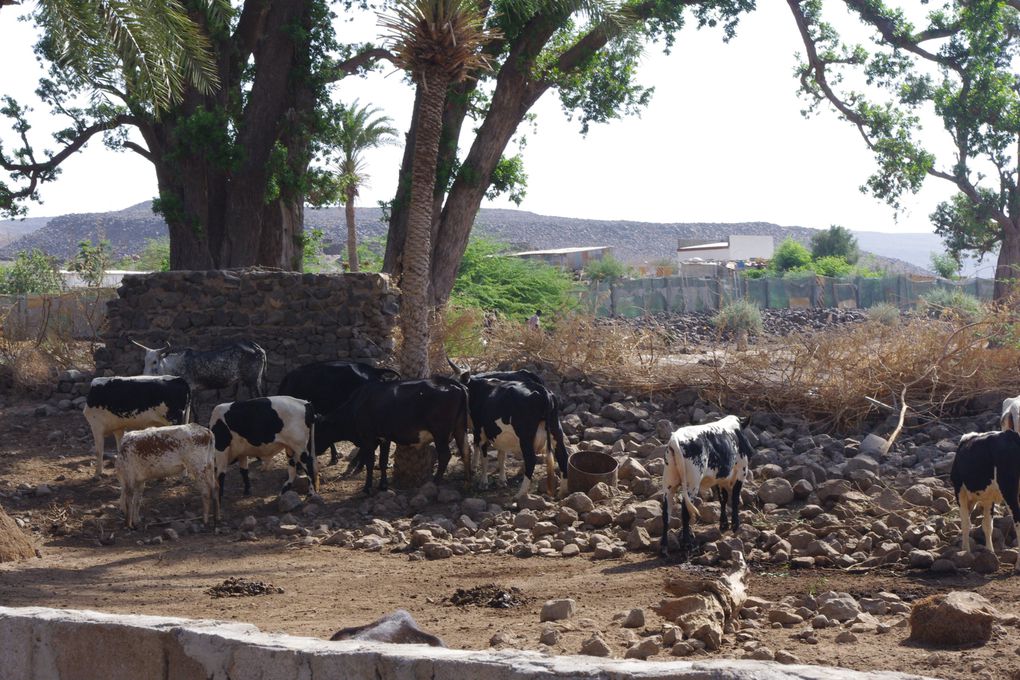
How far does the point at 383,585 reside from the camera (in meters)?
9.12

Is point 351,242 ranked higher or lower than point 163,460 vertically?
higher

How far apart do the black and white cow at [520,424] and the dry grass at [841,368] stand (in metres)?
4.41

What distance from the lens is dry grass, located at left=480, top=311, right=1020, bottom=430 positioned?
15.8m

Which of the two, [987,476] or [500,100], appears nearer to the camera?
[987,476]

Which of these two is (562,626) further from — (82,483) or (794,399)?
(794,399)

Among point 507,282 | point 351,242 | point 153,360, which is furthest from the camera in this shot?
point 351,242

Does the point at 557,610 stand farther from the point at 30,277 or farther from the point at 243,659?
the point at 30,277

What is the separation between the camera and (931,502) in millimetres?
11008

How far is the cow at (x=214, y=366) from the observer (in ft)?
53.6

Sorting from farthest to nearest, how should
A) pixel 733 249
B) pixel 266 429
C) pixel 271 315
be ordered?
1. pixel 733 249
2. pixel 271 315
3. pixel 266 429

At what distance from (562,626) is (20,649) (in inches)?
127

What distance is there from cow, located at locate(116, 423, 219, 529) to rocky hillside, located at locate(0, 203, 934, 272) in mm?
90552

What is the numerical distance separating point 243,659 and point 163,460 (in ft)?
22.2

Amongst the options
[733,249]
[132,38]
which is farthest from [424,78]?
[733,249]
